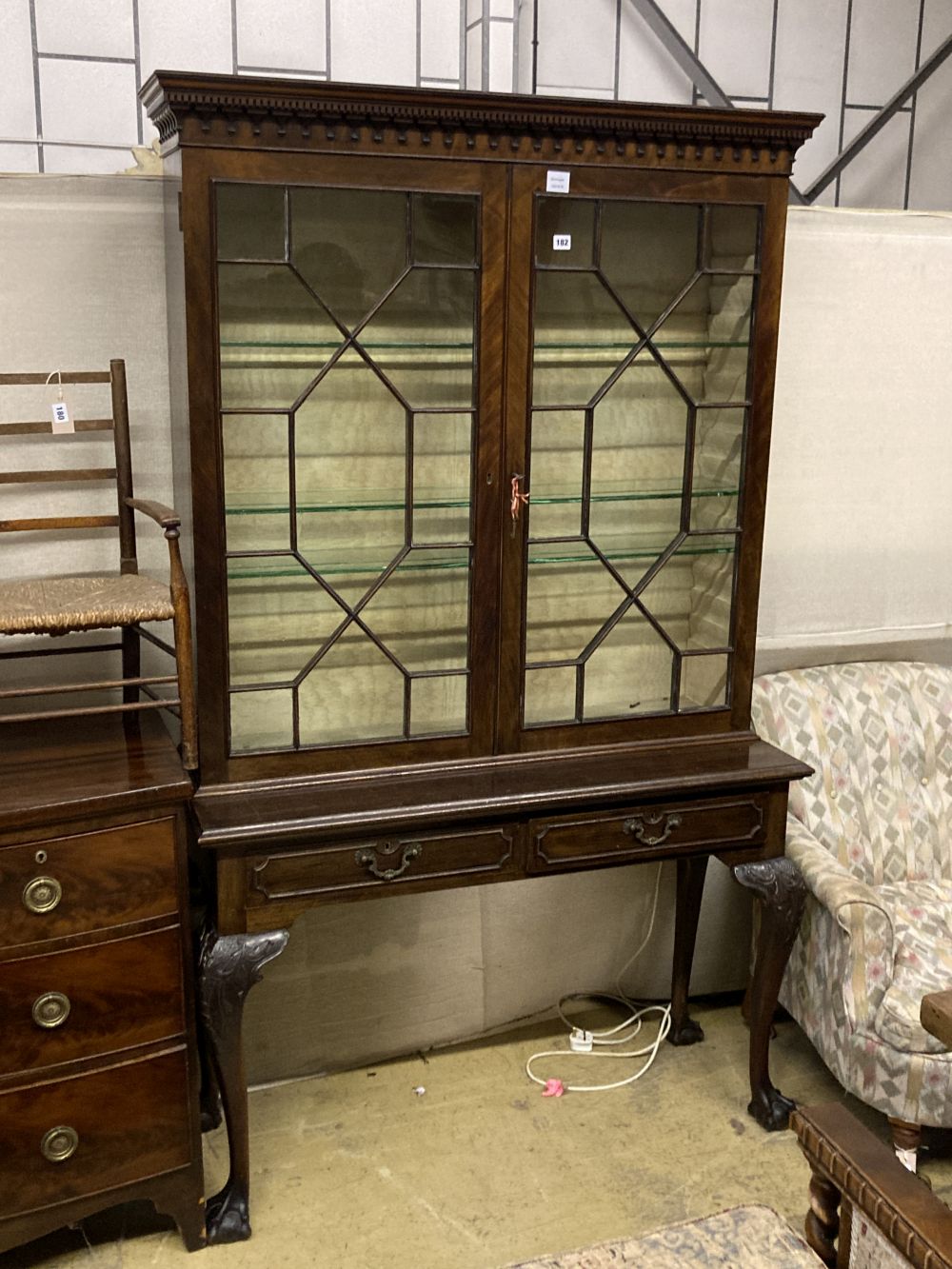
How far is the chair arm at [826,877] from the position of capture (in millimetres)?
2330

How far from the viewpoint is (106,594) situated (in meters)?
2.08

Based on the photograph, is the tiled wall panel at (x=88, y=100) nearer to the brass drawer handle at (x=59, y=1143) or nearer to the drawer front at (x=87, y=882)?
the drawer front at (x=87, y=882)

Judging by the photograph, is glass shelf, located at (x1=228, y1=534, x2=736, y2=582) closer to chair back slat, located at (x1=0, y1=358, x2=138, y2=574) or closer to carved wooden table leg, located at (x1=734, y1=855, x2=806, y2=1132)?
chair back slat, located at (x1=0, y1=358, x2=138, y2=574)

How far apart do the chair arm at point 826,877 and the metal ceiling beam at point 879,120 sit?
151 centimetres

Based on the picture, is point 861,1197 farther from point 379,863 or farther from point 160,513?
point 160,513

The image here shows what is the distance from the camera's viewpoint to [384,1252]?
219 centimetres

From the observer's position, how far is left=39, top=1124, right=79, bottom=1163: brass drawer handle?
201 cm

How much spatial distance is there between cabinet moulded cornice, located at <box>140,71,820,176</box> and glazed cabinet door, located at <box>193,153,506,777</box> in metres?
0.05

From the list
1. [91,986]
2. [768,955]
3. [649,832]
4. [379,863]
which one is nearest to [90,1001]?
[91,986]

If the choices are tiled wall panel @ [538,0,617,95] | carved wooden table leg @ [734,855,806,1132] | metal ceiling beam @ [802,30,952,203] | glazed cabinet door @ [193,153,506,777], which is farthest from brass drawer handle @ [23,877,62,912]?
metal ceiling beam @ [802,30,952,203]

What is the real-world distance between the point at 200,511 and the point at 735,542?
3.32 ft

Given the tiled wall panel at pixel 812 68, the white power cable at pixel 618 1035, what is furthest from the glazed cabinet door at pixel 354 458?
the tiled wall panel at pixel 812 68

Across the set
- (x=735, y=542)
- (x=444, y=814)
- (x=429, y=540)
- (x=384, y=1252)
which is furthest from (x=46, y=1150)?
(x=735, y=542)

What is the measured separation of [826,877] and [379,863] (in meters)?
0.87
